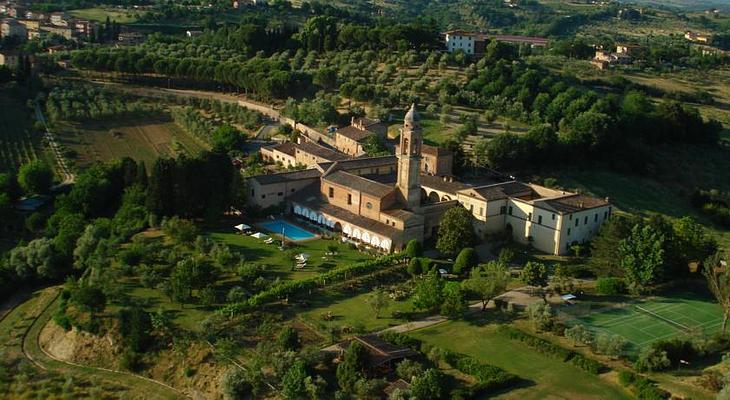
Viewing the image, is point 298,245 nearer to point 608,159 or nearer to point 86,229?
point 86,229

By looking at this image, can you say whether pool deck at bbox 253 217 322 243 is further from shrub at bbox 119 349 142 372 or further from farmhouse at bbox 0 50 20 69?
farmhouse at bbox 0 50 20 69

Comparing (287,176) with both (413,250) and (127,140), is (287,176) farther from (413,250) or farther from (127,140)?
(127,140)

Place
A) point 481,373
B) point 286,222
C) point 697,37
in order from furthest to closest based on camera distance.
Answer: point 697,37 < point 286,222 < point 481,373

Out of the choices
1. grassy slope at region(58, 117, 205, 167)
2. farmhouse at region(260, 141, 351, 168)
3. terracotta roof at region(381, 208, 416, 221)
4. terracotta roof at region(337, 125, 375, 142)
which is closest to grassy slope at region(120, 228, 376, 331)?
terracotta roof at region(381, 208, 416, 221)

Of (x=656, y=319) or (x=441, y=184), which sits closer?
(x=656, y=319)

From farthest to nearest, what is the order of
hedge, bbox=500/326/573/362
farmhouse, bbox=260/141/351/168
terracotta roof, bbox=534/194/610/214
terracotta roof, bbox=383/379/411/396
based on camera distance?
farmhouse, bbox=260/141/351/168 → terracotta roof, bbox=534/194/610/214 → hedge, bbox=500/326/573/362 → terracotta roof, bbox=383/379/411/396

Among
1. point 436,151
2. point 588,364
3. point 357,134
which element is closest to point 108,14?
point 357,134

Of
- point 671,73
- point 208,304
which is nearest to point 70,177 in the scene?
point 208,304
